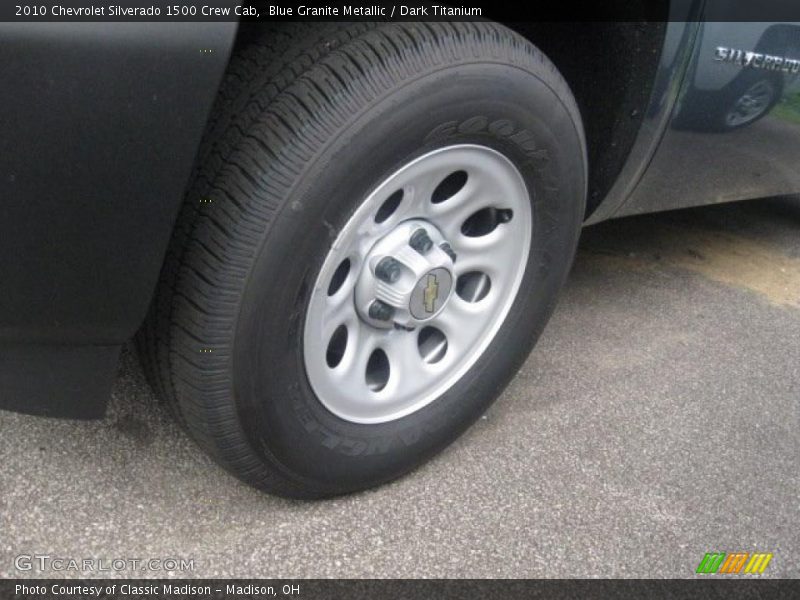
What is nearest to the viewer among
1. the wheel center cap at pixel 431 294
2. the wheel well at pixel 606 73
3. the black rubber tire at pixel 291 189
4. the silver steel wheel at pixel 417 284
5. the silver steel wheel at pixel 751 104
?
the black rubber tire at pixel 291 189

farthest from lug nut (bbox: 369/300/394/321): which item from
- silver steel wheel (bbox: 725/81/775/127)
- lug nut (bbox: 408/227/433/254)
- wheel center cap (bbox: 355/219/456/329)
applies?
silver steel wheel (bbox: 725/81/775/127)

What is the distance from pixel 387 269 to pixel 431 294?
0.13m

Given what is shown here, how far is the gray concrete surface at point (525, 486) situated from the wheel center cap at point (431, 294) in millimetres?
346

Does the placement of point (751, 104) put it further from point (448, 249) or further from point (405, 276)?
point (405, 276)

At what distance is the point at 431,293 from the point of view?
1577mm

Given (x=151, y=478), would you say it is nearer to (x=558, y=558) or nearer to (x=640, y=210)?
(x=558, y=558)

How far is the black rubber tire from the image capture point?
1.24 m

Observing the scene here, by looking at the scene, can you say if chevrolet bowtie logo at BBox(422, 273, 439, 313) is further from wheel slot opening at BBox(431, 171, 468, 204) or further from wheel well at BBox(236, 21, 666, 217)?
wheel well at BBox(236, 21, 666, 217)

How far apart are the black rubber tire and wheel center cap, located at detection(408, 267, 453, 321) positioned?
0.25 meters

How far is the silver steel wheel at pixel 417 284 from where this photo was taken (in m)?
1.45

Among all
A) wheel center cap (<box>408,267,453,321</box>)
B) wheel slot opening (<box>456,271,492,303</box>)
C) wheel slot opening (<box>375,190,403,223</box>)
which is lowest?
wheel slot opening (<box>456,271,492,303</box>)

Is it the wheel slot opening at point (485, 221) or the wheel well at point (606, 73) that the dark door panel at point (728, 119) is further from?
the wheel slot opening at point (485, 221)

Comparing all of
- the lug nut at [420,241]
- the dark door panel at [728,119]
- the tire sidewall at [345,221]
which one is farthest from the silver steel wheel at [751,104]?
the lug nut at [420,241]

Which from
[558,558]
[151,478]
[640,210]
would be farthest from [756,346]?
[151,478]
